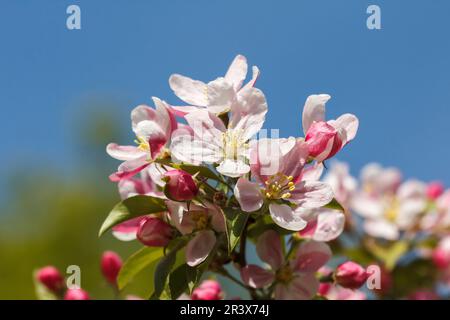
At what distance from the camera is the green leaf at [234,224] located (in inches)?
57.1

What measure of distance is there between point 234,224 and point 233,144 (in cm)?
20

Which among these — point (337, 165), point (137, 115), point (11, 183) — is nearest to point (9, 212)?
point (11, 183)

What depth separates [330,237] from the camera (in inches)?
69.4

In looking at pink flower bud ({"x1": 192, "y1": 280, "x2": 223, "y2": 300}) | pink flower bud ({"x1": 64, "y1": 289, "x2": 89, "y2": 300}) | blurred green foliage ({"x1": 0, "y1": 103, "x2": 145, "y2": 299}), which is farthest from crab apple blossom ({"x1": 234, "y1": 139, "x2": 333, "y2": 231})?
blurred green foliage ({"x1": 0, "y1": 103, "x2": 145, "y2": 299})

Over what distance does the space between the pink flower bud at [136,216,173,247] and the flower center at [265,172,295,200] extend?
0.85ft

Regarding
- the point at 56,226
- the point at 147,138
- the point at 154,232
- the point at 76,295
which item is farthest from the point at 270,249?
the point at 56,226

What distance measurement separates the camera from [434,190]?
10.3ft

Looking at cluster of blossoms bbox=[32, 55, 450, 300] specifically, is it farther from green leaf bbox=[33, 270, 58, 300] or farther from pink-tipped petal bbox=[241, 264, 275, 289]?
green leaf bbox=[33, 270, 58, 300]

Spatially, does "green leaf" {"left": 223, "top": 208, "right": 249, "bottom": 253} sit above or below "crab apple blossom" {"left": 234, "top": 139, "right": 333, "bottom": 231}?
below

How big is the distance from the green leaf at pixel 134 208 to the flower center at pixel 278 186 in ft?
0.85

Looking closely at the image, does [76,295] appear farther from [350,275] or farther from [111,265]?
[350,275]

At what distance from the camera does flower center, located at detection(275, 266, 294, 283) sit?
174cm

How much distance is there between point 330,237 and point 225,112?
439mm

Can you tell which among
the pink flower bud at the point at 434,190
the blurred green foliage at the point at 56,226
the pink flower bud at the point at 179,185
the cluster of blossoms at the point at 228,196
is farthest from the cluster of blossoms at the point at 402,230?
the blurred green foliage at the point at 56,226
